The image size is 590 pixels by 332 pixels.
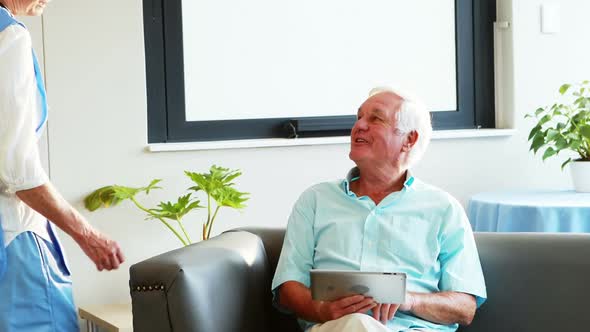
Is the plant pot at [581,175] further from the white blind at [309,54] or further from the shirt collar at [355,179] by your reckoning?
the shirt collar at [355,179]

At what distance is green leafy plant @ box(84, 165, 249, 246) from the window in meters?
0.34

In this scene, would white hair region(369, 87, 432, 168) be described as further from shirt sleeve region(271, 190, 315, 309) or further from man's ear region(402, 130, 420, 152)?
shirt sleeve region(271, 190, 315, 309)

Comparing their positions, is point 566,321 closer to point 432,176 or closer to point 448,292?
point 448,292

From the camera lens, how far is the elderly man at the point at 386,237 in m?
2.41

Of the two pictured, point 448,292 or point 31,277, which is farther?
point 448,292

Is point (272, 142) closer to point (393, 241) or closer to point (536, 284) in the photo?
point (393, 241)

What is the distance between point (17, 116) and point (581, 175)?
2497 millimetres

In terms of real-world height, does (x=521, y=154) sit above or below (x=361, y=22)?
below

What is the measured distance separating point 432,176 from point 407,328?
7.16 feet

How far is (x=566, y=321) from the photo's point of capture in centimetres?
247

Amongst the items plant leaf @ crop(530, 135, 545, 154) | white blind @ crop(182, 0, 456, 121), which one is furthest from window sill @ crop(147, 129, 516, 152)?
plant leaf @ crop(530, 135, 545, 154)

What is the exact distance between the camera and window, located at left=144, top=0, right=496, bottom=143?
4.04 m

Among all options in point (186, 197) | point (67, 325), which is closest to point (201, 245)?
point (67, 325)

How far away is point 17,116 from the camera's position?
6.68 ft
